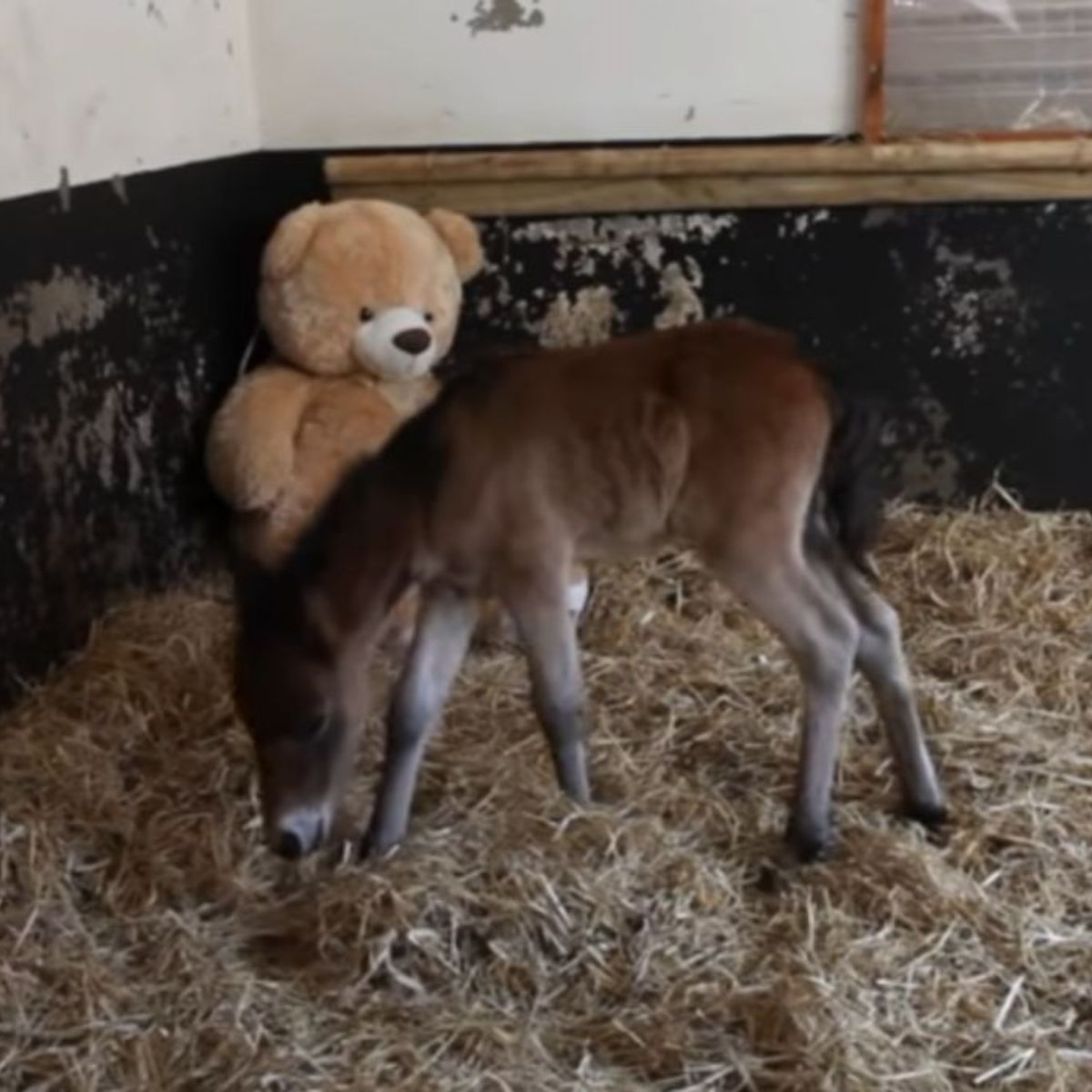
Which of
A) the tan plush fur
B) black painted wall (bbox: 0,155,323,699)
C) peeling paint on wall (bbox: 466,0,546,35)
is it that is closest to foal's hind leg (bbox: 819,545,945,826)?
the tan plush fur

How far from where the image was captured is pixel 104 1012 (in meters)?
2.10

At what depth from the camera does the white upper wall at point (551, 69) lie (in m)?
3.81

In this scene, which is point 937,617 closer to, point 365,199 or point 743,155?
point 743,155

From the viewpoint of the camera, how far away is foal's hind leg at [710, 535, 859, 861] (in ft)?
8.06

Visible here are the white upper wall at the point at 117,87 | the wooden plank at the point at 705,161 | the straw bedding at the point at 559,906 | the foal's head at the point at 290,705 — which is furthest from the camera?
the wooden plank at the point at 705,161

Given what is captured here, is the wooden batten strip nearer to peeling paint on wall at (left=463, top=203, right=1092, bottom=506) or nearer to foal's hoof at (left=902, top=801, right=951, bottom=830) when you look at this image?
peeling paint on wall at (left=463, top=203, right=1092, bottom=506)

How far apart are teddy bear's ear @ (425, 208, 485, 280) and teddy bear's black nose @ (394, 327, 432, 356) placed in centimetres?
26

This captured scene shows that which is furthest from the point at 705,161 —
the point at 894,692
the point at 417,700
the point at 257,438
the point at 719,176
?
the point at 417,700

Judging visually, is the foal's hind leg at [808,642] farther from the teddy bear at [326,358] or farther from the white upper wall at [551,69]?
the white upper wall at [551,69]

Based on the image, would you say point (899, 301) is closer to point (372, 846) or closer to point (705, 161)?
point (705, 161)

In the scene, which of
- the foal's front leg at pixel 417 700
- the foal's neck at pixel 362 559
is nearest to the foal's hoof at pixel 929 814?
the foal's front leg at pixel 417 700

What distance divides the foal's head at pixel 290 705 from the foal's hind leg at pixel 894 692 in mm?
691

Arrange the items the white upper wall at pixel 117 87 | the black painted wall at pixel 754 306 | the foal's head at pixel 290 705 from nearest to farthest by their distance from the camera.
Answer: the foal's head at pixel 290 705 < the white upper wall at pixel 117 87 < the black painted wall at pixel 754 306

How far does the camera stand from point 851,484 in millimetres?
2547
